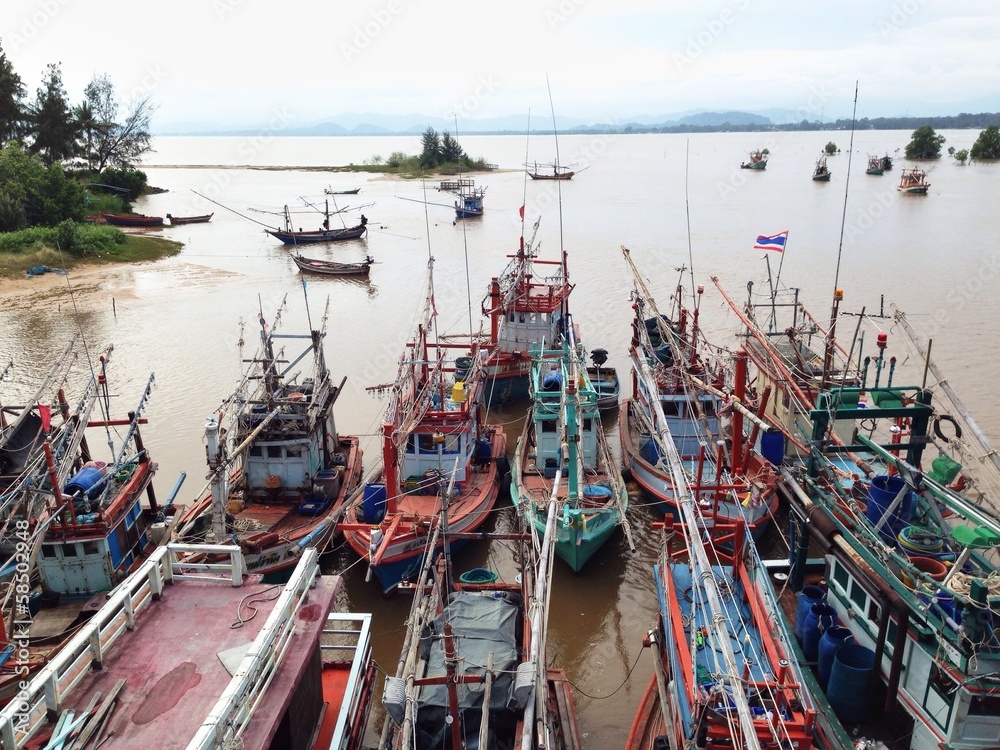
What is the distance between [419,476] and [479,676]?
8186 millimetres

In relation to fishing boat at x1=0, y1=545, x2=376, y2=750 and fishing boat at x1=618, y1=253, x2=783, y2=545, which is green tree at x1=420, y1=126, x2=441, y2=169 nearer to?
fishing boat at x1=618, y1=253, x2=783, y2=545

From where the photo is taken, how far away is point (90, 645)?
274 inches

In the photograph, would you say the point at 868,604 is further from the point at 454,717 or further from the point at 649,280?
the point at 649,280

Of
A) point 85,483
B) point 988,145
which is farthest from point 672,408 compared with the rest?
point 988,145

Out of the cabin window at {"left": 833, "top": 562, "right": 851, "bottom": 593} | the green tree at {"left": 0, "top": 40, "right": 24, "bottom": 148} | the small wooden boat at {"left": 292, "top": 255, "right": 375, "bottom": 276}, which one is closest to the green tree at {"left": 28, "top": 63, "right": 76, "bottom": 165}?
the green tree at {"left": 0, "top": 40, "right": 24, "bottom": 148}

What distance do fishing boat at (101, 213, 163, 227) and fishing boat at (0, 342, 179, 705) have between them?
48.9 m

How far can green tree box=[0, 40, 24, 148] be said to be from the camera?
5819cm

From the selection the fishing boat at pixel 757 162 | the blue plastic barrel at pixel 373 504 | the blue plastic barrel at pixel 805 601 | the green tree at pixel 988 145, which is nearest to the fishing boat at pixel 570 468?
the blue plastic barrel at pixel 373 504

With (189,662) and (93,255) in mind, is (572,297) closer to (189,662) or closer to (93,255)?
(93,255)

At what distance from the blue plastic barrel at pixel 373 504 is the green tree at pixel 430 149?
89.4 m

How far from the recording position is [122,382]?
91.8 ft

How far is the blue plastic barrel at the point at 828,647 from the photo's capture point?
33.2 ft

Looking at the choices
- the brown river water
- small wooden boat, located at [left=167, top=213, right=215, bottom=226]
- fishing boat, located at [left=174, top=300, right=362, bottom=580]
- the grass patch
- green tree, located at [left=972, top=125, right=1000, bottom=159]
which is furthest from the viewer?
green tree, located at [left=972, top=125, right=1000, bottom=159]

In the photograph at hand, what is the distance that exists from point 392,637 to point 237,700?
8597 millimetres
